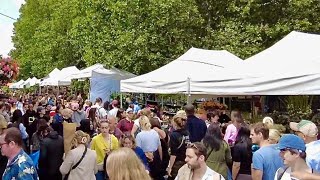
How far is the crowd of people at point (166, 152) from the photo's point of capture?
191 inches

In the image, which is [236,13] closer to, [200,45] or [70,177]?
[200,45]

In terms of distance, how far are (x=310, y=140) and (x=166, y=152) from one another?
402cm

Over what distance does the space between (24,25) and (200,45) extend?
130ft

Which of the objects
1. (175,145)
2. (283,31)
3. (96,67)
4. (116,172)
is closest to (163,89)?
(175,145)

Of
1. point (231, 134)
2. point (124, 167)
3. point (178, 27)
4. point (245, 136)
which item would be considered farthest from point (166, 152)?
point (178, 27)

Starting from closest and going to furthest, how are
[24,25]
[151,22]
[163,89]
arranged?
1. [163,89]
2. [151,22]
3. [24,25]

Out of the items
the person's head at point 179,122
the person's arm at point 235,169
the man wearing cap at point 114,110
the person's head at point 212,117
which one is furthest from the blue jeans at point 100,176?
the man wearing cap at point 114,110

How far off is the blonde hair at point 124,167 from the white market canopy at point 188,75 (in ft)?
18.8

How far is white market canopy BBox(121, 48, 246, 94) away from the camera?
1026 cm

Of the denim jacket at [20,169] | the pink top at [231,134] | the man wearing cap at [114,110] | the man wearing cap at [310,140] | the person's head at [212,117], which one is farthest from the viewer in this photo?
the man wearing cap at [114,110]

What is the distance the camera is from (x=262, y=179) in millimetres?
6781

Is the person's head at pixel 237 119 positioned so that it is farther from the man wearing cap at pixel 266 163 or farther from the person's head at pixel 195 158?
the person's head at pixel 195 158

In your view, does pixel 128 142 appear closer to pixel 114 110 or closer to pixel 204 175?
pixel 204 175

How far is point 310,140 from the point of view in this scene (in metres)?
6.66
